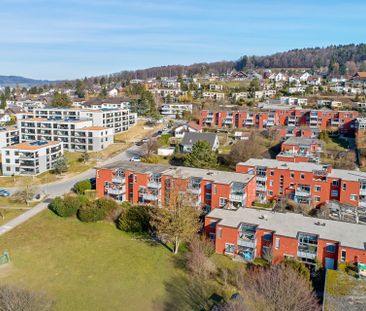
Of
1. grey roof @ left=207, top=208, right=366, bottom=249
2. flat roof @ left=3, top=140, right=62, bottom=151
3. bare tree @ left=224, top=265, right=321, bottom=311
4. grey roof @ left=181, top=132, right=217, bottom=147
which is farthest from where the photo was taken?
grey roof @ left=181, top=132, right=217, bottom=147

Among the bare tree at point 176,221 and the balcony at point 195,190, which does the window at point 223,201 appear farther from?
the bare tree at point 176,221

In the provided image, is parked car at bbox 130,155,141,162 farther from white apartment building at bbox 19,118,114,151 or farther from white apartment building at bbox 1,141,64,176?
white apartment building at bbox 1,141,64,176

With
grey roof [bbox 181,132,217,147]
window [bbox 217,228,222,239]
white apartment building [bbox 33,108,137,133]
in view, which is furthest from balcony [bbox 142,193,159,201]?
white apartment building [bbox 33,108,137,133]

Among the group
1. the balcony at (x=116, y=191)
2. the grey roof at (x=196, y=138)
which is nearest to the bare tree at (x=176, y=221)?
the balcony at (x=116, y=191)

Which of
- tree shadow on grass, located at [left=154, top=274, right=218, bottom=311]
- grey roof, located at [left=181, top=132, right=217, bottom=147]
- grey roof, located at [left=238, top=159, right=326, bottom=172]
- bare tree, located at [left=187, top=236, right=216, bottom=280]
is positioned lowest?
tree shadow on grass, located at [left=154, top=274, right=218, bottom=311]

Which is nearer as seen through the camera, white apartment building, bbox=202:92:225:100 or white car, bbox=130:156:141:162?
white car, bbox=130:156:141:162

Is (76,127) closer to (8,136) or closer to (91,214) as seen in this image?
(8,136)

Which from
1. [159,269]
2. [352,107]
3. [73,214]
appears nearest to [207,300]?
[159,269]

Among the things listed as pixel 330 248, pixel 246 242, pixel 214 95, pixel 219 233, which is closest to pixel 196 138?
pixel 219 233

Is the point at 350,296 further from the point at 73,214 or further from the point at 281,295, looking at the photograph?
the point at 73,214
